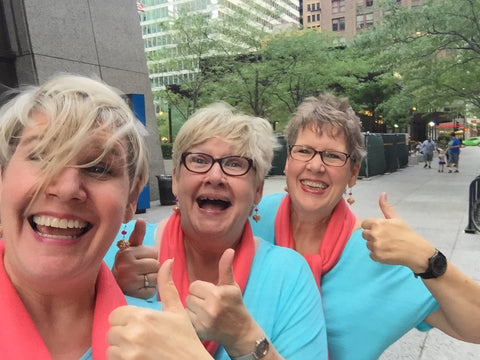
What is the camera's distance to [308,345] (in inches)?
63.2

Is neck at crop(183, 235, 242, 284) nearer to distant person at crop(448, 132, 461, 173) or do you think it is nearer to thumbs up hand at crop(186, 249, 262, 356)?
thumbs up hand at crop(186, 249, 262, 356)

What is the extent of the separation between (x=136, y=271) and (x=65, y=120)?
0.73 meters

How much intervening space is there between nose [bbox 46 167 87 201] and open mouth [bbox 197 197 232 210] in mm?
879

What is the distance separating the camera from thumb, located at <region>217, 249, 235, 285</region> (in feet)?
4.28

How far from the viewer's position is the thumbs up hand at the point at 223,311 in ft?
4.29

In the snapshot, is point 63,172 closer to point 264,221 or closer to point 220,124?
point 220,124

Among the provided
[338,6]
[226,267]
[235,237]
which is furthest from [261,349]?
[338,6]

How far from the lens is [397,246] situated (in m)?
1.81

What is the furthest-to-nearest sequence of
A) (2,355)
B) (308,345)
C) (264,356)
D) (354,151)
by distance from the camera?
(354,151) → (308,345) → (264,356) → (2,355)

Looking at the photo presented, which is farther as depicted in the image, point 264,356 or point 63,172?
point 264,356

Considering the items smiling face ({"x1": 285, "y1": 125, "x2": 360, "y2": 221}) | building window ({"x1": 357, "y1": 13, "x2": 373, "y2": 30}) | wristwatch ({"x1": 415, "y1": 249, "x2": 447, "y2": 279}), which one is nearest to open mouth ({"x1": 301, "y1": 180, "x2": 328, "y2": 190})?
smiling face ({"x1": 285, "y1": 125, "x2": 360, "y2": 221})

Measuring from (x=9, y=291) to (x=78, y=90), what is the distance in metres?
0.63

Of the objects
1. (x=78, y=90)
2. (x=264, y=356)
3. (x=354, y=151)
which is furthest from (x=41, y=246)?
(x=354, y=151)

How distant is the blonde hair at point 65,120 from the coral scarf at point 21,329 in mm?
346
